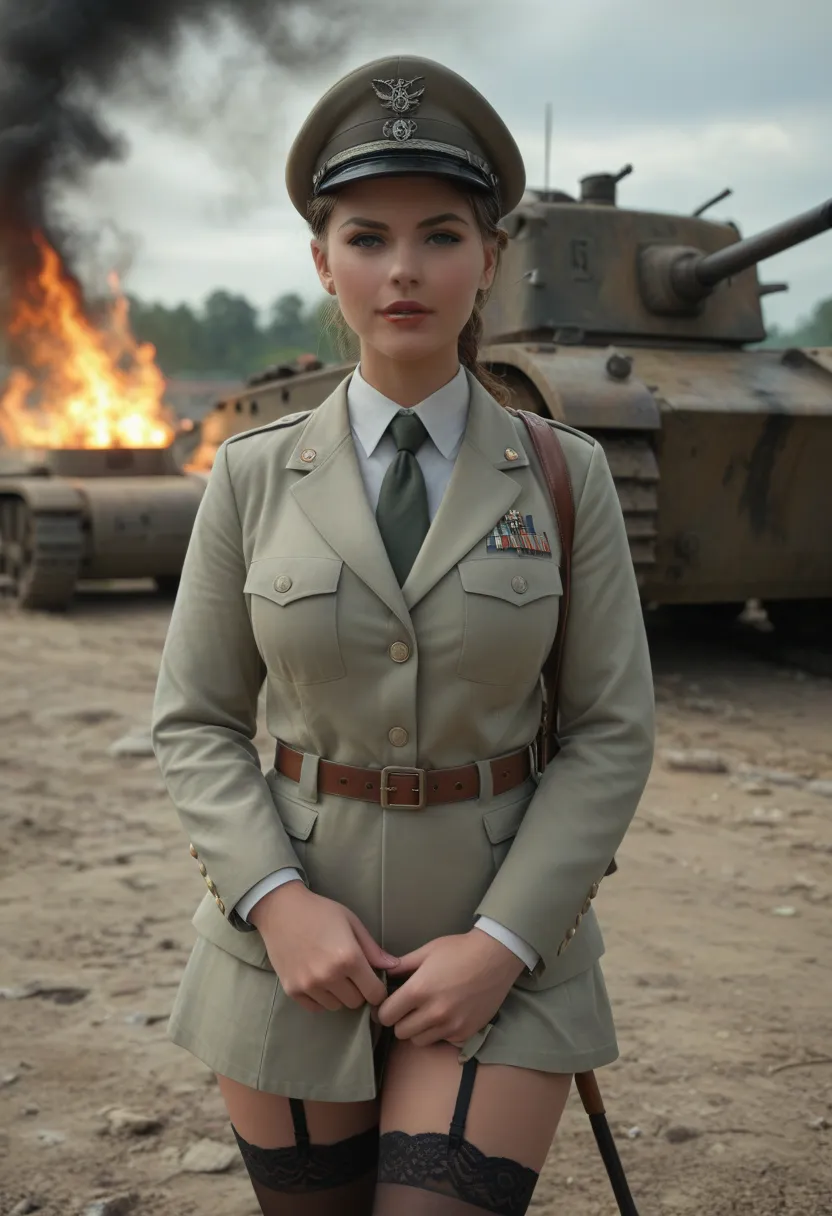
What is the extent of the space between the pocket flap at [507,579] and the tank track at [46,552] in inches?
359

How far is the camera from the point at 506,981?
5.38ft

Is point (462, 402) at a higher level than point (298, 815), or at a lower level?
higher

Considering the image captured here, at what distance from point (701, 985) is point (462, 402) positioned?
2.34 metres

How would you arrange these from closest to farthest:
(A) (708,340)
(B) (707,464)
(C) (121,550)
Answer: (B) (707,464)
(A) (708,340)
(C) (121,550)

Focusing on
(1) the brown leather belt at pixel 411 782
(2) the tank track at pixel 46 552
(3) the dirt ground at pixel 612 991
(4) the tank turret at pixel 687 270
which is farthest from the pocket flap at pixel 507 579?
(2) the tank track at pixel 46 552

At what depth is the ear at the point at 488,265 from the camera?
184 centimetres

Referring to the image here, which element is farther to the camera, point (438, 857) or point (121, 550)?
point (121, 550)

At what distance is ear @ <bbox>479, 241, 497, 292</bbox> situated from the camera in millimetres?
1838

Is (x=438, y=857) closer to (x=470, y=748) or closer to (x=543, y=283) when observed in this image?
(x=470, y=748)

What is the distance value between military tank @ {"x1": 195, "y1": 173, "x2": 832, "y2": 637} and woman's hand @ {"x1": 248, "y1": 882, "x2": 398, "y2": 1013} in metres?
5.33

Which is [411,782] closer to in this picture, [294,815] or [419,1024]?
[294,815]

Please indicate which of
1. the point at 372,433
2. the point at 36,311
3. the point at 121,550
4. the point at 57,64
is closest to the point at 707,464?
the point at 121,550

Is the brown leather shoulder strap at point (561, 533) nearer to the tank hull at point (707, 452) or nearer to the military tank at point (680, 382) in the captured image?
the military tank at point (680, 382)

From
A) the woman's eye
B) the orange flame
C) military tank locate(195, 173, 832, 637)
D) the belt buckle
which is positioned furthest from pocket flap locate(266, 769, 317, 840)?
the orange flame
